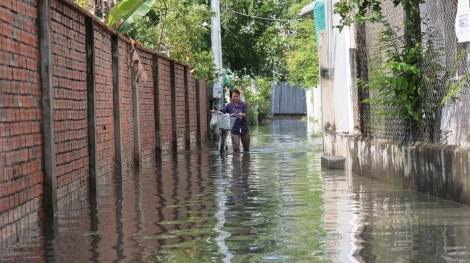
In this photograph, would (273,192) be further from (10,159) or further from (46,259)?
(46,259)

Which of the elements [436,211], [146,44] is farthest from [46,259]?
[146,44]

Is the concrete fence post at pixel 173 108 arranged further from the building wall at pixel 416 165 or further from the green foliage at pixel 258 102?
the green foliage at pixel 258 102

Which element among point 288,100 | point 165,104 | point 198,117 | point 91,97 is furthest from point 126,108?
point 288,100

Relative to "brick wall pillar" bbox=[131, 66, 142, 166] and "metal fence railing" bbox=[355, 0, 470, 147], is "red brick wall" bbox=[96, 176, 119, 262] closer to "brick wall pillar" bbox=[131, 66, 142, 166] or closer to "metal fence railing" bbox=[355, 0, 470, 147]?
"brick wall pillar" bbox=[131, 66, 142, 166]

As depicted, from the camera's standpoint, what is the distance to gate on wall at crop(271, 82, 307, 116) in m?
70.6

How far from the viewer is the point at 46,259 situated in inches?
270

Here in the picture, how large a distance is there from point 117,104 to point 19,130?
6.87 meters

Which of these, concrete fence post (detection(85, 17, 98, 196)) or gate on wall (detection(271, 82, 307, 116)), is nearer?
concrete fence post (detection(85, 17, 98, 196))

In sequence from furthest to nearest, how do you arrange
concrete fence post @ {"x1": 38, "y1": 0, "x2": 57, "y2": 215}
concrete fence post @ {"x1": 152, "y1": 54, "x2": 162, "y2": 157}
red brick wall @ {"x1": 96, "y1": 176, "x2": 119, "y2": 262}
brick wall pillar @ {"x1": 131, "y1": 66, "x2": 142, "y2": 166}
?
concrete fence post @ {"x1": 152, "y1": 54, "x2": 162, "y2": 157}
brick wall pillar @ {"x1": 131, "y1": 66, "x2": 142, "y2": 166}
concrete fence post @ {"x1": 38, "y1": 0, "x2": 57, "y2": 215}
red brick wall @ {"x1": 96, "y1": 176, "x2": 119, "y2": 262}

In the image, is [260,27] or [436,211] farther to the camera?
[260,27]

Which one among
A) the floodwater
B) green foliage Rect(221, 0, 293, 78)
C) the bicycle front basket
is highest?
green foliage Rect(221, 0, 293, 78)

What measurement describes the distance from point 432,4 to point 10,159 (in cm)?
552

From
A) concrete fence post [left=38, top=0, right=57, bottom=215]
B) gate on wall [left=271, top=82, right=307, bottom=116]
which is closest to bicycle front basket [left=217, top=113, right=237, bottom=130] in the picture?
concrete fence post [left=38, top=0, right=57, bottom=215]

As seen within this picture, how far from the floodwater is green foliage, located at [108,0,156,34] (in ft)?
11.7
